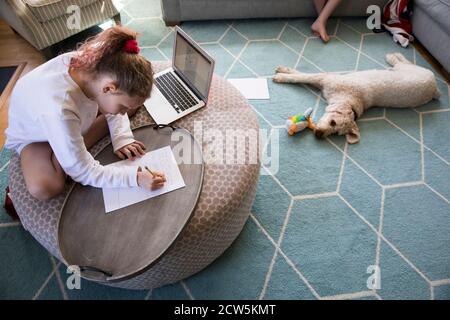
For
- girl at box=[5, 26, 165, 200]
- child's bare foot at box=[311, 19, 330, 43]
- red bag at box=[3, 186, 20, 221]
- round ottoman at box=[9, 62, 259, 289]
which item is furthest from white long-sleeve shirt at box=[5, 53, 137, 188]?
A: child's bare foot at box=[311, 19, 330, 43]

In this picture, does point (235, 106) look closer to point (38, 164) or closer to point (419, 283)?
point (38, 164)

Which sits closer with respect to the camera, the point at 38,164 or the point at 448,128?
the point at 38,164

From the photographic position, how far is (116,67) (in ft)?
2.72

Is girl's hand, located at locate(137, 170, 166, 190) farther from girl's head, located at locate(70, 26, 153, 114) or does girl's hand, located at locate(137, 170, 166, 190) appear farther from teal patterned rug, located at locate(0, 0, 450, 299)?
teal patterned rug, located at locate(0, 0, 450, 299)

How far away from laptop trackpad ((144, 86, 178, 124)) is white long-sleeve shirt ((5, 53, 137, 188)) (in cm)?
26

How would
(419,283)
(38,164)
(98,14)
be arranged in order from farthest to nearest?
(98,14)
(419,283)
(38,164)

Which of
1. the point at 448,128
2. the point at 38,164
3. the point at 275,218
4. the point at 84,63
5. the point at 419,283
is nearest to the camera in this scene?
the point at 84,63

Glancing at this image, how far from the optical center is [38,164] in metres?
1.03

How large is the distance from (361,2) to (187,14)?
4.10ft

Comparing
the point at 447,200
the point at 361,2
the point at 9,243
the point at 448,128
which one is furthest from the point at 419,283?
the point at 361,2

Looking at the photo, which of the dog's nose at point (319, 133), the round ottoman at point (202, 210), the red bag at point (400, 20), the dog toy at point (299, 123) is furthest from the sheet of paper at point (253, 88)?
the red bag at point (400, 20)

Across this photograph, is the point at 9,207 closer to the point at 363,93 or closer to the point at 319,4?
the point at 363,93

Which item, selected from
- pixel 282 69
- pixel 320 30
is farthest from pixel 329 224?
pixel 320 30

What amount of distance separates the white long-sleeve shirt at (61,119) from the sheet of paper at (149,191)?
3 cm
